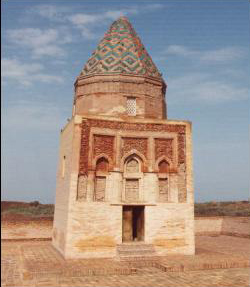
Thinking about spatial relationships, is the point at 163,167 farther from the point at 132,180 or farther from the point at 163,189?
the point at 132,180

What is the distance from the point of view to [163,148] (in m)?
12.6

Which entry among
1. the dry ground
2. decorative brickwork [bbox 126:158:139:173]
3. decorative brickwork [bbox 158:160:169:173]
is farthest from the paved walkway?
decorative brickwork [bbox 126:158:139:173]

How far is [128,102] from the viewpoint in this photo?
13250 mm

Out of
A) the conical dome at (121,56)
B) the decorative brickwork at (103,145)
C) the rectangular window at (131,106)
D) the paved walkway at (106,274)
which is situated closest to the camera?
the paved walkway at (106,274)

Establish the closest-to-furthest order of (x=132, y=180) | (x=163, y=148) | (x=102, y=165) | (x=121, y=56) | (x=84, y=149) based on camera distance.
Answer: (x=84, y=149) < (x=102, y=165) < (x=132, y=180) < (x=163, y=148) < (x=121, y=56)

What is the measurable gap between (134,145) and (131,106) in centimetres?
186

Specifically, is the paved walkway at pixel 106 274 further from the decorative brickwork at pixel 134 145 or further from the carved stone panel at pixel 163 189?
the decorative brickwork at pixel 134 145

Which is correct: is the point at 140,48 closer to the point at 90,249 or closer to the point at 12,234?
the point at 90,249

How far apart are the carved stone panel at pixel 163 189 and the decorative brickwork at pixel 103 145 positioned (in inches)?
88.2

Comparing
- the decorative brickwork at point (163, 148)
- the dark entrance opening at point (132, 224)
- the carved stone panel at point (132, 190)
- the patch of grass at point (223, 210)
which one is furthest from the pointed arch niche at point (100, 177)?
the patch of grass at point (223, 210)

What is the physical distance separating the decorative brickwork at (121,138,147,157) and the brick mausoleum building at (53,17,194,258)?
→ 0.13 ft

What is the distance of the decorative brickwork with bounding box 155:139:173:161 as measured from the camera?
41.0 feet

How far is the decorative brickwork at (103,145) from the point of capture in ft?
39.0

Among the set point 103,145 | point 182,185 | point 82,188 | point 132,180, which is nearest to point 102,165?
point 103,145
